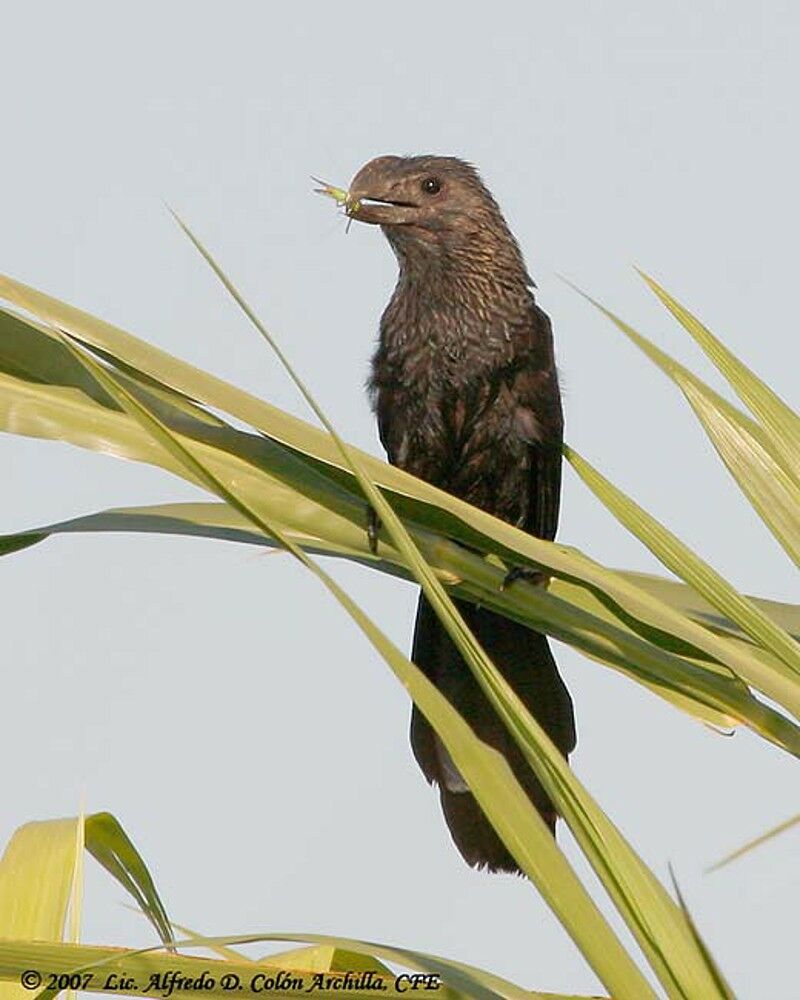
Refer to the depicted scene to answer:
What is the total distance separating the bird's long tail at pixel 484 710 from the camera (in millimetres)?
3334

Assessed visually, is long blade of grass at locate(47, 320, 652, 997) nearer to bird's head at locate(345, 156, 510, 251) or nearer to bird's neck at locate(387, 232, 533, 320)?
bird's head at locate(345, 156, 510, 251)

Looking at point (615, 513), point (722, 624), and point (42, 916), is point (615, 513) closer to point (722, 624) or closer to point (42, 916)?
point (722, 624)

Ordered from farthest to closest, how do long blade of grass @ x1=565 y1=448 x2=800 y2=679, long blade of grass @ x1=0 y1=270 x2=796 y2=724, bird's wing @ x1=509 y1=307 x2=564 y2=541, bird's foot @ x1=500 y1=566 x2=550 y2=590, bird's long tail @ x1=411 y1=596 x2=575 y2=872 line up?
bird's wing @ x1=509 y1=307 x2=564 y2=541 → bird's long tail @ x1=411 y1=596 x2=575 y2=872 → bird's foot @ x1=500 y1=566 x2=550 y2=590 → long blade of grass @ x1=0 y1=270 x2=796 y2=724 → long blade of grass @ x1=565 y1=448 x2=800 y2=679

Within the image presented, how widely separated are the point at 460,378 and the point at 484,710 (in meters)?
0.81

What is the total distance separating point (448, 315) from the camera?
4.13 metres

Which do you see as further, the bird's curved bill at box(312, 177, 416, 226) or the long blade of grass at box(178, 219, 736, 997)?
the bird's curved bill at box(312, 177, 416, 226)

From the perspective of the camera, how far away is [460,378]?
4.06 meters

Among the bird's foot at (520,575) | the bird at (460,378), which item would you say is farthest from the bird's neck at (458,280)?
the bird's foot at (520,575)

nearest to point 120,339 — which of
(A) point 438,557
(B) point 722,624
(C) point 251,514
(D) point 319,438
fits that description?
(D) point 319,438

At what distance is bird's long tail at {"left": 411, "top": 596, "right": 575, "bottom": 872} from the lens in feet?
10.9

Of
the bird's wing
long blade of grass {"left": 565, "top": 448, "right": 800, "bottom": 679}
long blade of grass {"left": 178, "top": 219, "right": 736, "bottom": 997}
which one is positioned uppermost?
the bird's wing

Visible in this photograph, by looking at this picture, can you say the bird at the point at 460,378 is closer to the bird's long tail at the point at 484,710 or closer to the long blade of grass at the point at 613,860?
the bird's long tail at the point at 484,710

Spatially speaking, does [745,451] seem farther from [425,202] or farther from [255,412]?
[425,202]

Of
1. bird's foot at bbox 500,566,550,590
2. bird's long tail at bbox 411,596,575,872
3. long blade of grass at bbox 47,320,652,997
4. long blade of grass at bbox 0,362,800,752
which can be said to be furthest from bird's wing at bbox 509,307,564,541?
long blade of grass at bbox 47,320,652,997
